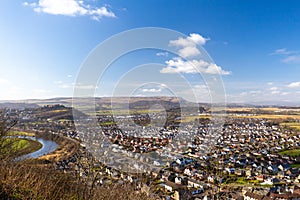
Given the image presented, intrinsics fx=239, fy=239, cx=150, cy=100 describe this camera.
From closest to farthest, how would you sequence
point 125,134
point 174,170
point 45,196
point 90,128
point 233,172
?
1. point 45,196
2. point 90,128
3. point 125,134
4. point 174,170
5. point 233,172

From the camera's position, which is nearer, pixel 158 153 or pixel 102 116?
pixel 102 116

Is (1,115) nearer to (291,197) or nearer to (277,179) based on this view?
(291,197)

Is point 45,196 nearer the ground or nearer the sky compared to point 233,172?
nearer the sky

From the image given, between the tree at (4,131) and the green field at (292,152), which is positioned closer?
the tree at (4,131)

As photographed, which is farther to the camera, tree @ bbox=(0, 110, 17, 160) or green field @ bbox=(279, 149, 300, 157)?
green field @ bbox=(279, 149, 300, 157)

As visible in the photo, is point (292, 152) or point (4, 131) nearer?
point (4, 131)

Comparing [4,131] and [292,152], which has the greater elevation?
[4,131]

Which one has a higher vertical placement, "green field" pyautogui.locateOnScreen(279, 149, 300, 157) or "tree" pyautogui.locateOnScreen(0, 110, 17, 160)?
"tree" pyautogui.locateOnScreen(0, 110, 17, 160)

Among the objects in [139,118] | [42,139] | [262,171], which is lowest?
[262,171]

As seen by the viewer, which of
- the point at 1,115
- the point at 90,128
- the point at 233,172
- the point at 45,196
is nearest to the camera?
the point at 45,196

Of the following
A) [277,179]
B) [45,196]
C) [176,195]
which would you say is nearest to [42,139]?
[176,195]

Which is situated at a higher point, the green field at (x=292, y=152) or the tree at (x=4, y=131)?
the tree at (x=4, y=131)
